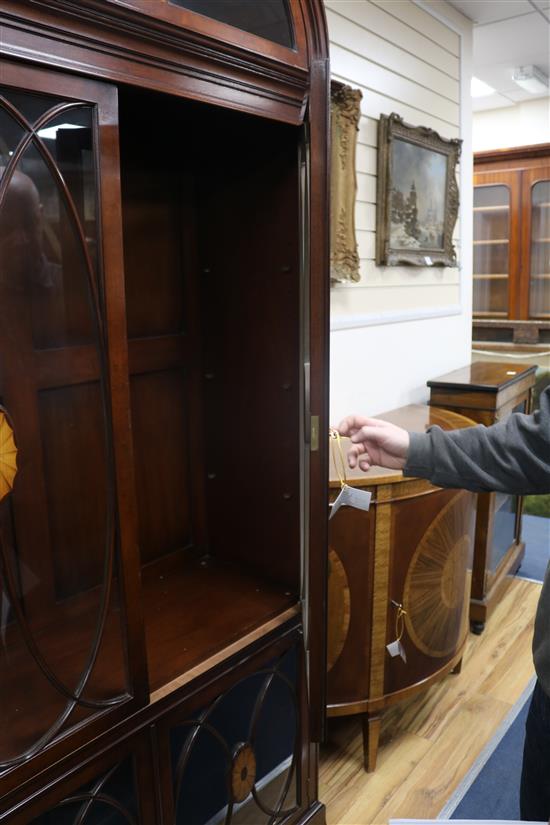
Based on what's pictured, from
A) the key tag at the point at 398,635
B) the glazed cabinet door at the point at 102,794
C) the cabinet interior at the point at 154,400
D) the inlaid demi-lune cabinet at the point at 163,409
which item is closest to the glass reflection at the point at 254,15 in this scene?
the inlaid demi-lune cabinet at the point at 163,409

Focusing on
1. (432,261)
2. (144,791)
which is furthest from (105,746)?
(432,261)

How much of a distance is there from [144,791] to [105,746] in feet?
0.60

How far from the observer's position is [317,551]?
5.40ft

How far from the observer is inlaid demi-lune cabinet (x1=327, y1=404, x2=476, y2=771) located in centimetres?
208

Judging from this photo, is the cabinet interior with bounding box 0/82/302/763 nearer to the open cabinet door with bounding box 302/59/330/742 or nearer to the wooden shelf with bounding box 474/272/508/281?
the open cabinet door with bounding box 302/59/330/742

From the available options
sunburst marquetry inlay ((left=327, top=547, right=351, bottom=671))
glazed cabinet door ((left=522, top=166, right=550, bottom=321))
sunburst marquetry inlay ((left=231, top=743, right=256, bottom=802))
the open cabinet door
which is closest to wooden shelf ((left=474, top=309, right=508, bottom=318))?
glazed cabinet door ((left=522, top=166, right=550, bottom=321))

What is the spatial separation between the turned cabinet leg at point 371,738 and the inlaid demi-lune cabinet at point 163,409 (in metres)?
0.43

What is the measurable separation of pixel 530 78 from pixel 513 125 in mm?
1208

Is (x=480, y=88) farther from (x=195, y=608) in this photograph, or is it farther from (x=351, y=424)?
(x=195, y=608)

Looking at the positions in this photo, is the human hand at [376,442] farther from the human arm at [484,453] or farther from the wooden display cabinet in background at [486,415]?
the wooden display cabinet in background at [486,415]

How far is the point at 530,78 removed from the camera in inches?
174

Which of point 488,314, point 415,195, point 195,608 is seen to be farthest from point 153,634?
point 488,314

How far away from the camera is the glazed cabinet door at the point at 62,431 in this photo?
1.05 m

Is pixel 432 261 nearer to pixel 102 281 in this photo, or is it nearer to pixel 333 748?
pixel 333 748
